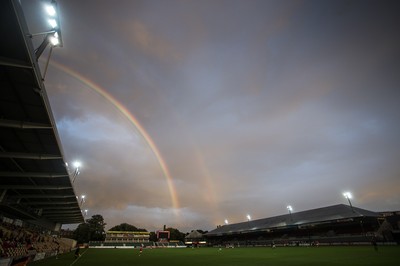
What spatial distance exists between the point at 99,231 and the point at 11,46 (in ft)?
472

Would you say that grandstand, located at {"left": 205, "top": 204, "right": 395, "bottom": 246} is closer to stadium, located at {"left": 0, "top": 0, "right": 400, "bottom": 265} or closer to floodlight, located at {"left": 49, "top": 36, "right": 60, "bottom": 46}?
stadium, located at {"left": 0, "top": 0, "right": 400, "bottom": 265}

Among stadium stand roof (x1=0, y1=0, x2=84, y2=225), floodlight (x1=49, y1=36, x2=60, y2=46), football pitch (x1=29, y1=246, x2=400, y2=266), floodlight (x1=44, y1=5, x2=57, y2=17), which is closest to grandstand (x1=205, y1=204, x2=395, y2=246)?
football pitch (x1=29, y1=246, x2=400, y2=266)

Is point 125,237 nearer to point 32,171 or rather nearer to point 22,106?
point 32,171

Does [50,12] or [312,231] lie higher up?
[50,12]

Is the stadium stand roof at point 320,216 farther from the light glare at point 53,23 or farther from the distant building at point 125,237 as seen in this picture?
the light glare at point 53,23

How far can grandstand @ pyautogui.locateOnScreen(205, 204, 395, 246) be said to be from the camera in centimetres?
4881

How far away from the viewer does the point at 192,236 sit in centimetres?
11181

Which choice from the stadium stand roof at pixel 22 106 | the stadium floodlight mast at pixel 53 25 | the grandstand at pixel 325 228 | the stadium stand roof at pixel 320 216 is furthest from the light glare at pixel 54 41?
the stadium stand roof at pixel 320 216

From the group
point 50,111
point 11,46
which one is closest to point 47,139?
point 50,111

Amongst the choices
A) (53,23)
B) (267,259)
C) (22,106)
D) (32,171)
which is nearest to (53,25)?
(53,23)

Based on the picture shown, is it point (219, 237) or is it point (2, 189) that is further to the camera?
point (219, 237)

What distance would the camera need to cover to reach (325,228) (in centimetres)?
6034

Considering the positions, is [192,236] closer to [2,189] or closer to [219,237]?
[219,237]

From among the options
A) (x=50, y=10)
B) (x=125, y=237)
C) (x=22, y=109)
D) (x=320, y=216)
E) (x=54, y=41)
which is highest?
(x=50, y=10)
